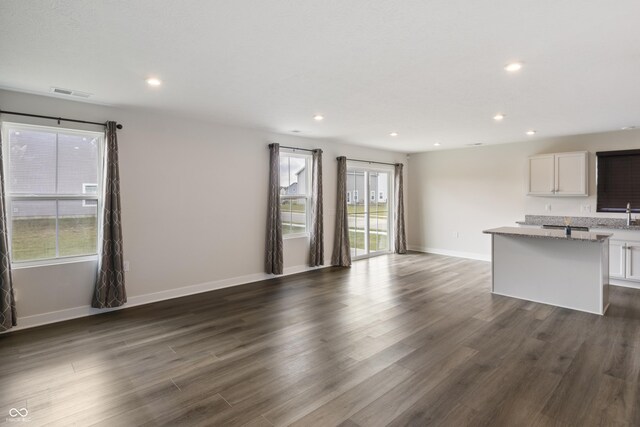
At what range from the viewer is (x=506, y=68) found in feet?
9.64

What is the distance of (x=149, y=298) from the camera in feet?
14.8

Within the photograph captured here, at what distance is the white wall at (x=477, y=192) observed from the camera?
6152mm

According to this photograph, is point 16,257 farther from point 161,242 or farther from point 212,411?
point 212,411

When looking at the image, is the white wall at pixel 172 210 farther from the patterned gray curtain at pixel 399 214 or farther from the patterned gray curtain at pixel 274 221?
the patterned gray curtain at pixel 399 214

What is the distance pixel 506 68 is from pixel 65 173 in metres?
4.80

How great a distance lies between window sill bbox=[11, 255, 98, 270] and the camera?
3.65 metres

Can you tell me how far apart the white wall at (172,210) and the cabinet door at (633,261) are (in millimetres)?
5730

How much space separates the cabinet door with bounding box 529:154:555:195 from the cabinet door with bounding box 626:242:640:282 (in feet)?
4.86

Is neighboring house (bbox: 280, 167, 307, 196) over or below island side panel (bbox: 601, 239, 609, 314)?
over

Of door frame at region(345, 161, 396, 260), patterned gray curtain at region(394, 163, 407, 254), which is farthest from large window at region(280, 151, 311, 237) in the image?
patterned gray curtain at region(394, 163, 407, 254)

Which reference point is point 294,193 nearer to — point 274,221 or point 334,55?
point 274,221

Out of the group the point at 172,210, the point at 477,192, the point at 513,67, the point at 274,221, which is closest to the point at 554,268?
the point at 513,67

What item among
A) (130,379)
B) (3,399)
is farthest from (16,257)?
(130,379)

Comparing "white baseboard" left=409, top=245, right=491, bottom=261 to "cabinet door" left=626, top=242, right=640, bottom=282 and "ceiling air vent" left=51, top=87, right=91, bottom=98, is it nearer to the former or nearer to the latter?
"cabinet door" left=626, top=242, right=640, bottom=282
